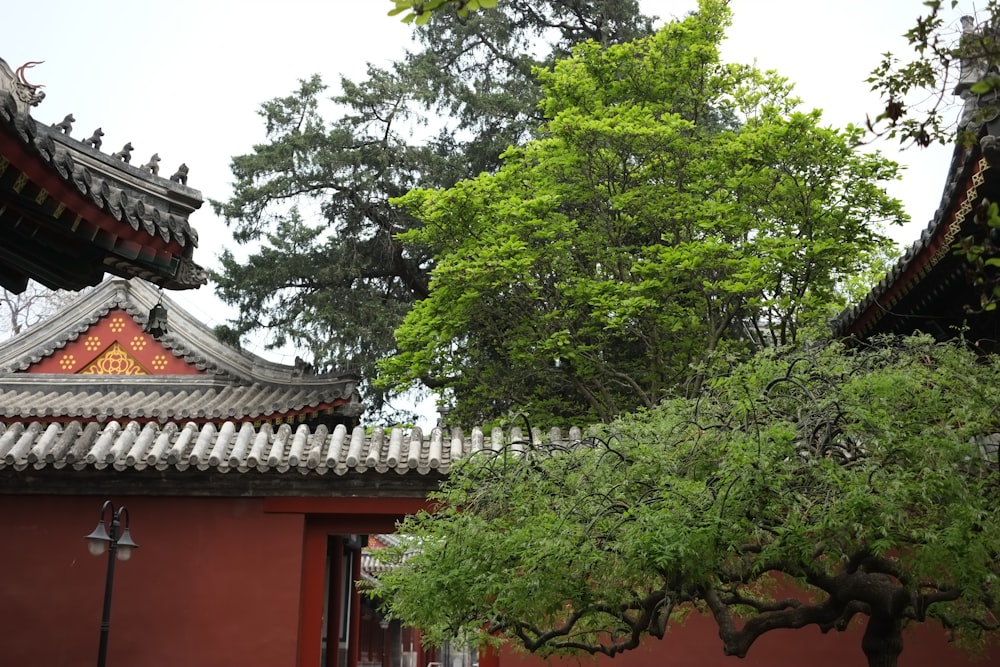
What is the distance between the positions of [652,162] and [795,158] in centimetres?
203

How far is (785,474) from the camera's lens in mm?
4191

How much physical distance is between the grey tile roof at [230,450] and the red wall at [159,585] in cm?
57

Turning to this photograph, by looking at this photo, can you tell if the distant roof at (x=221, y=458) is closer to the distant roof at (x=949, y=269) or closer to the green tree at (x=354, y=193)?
the distant roof at (x=949, y=269)

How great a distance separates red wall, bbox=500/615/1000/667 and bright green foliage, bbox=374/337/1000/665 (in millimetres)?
3481

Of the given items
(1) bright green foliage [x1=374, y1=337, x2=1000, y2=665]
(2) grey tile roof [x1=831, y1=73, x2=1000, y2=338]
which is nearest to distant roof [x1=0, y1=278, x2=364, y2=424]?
(2) grey tile roof [x1=831, y1=73, x2=1000, y2=338]

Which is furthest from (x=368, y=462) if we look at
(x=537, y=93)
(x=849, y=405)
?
(x=537, y=93)

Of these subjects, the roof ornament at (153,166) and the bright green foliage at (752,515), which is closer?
the bright green foliage at (752,515)

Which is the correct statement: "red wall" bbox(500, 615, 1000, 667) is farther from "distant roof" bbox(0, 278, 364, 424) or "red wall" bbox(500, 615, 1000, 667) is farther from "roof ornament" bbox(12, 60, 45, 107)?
"roof ornament" bbox(12, 60, 45, 107)

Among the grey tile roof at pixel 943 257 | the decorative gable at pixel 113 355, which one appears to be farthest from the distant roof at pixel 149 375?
the grey tile roof at pixel 943 257

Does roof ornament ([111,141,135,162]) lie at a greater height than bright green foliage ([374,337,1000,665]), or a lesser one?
greater

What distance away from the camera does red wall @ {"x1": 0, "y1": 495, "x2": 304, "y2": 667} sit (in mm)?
8836

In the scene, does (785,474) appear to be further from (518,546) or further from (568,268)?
(568,268)

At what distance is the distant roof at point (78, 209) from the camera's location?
4.26m

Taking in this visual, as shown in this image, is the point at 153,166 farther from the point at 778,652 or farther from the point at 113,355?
the point at 113,355
